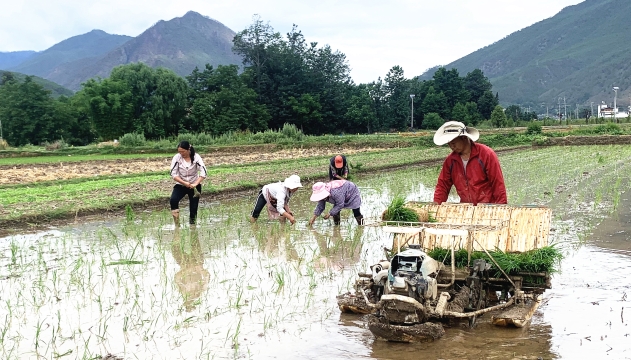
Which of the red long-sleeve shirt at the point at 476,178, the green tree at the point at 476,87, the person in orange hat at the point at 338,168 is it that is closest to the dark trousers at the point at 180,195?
the person in orange hat at the point at 338,168

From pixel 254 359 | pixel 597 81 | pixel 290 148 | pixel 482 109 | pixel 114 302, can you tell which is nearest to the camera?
pixel 254 359

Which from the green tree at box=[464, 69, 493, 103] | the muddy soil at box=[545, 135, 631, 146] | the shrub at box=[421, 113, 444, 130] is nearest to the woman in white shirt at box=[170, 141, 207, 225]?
the muddy soil at box=[545, 135, 631, 146]

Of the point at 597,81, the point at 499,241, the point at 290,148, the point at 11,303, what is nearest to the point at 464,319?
the point at 499,241

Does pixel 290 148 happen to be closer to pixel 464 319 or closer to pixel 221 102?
pixel 221 102

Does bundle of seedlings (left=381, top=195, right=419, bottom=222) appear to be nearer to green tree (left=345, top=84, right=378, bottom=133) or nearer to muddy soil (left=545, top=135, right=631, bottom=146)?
muddy soil (left=545, top=135, right=631, bottom=146)

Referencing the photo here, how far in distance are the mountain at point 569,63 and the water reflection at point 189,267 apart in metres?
126

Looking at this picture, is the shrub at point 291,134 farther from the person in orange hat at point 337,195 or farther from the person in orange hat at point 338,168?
the person in orange hat at point 337,195

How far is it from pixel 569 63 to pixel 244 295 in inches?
6565

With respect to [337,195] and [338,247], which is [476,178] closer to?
[338,247]

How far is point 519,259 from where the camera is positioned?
4.84 metres

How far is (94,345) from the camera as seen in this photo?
4.24 metres

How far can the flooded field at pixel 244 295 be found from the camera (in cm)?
421

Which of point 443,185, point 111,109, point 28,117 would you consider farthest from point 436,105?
point 443,185

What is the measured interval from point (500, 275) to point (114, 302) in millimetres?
3377
